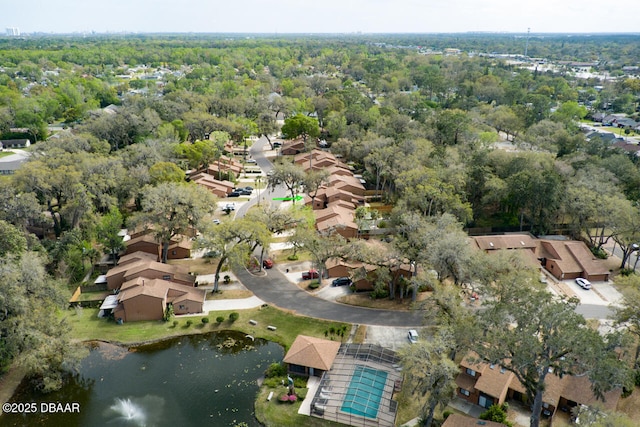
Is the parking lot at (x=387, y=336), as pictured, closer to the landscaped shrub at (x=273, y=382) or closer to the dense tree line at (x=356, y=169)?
the dense tree line at (x=356, y=169)

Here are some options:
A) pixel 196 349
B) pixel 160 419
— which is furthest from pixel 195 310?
pixel 160 419

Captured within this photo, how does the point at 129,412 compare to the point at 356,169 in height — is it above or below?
below

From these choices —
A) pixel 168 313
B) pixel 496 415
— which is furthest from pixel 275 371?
pixel 496 415

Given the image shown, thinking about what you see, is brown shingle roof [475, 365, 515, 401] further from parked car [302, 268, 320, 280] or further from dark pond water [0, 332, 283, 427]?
parked car [302, 268, 320, 280]

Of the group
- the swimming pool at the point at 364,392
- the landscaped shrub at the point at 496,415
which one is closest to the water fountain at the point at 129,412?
the swimming pool at the point at 364,392

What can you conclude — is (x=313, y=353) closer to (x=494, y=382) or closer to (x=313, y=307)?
(x=313, y=307)

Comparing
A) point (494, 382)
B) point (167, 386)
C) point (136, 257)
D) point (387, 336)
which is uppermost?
point (136, 257)

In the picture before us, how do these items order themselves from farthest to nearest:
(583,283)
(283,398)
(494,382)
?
1. (583,283)
2. (283,398)
3. (494,382)
